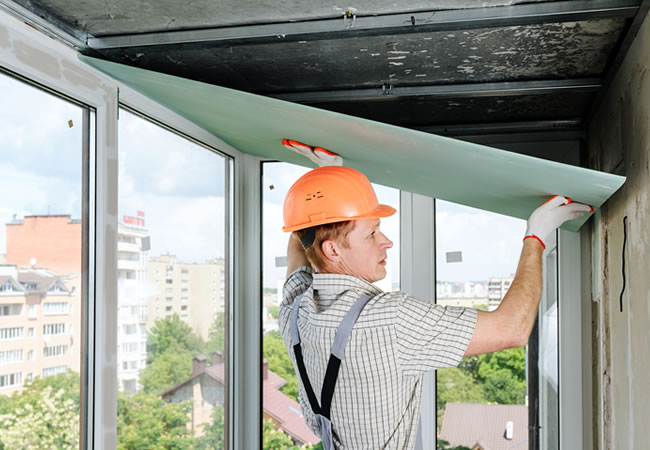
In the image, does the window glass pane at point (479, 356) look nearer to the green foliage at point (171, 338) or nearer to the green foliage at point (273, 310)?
the green foliage at point (273, 310)

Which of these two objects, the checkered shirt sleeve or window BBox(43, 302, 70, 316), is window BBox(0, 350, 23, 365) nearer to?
window BBox(43, 302, 70, 316)

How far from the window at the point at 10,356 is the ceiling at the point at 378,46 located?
933mm

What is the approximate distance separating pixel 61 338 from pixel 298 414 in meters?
1.75

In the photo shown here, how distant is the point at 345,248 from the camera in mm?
2018

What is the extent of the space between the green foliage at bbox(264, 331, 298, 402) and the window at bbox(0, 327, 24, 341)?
6.03 feet

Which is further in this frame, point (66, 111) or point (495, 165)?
point (66, 111)

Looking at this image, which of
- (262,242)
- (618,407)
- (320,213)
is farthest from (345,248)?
(262,242)

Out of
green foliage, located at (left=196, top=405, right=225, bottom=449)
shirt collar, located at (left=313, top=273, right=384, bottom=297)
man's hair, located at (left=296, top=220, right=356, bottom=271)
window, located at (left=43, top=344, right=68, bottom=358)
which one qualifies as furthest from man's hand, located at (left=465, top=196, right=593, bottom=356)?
green foliage, located at (left=196, top=405, right=225, bottom=449)

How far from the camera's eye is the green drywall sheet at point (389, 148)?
1.79 m

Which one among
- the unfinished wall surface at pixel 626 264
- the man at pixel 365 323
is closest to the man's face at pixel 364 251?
the man at pixel 365 323

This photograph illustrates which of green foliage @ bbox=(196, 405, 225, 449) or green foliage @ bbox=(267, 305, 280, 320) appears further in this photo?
green foliage @ bbox=(267, 305, 280, 320)

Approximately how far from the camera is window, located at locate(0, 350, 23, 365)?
172 centimetres

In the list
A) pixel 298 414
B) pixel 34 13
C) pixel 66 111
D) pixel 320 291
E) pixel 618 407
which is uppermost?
pixel 34 13

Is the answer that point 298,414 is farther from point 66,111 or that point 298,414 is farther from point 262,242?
point 66,111
